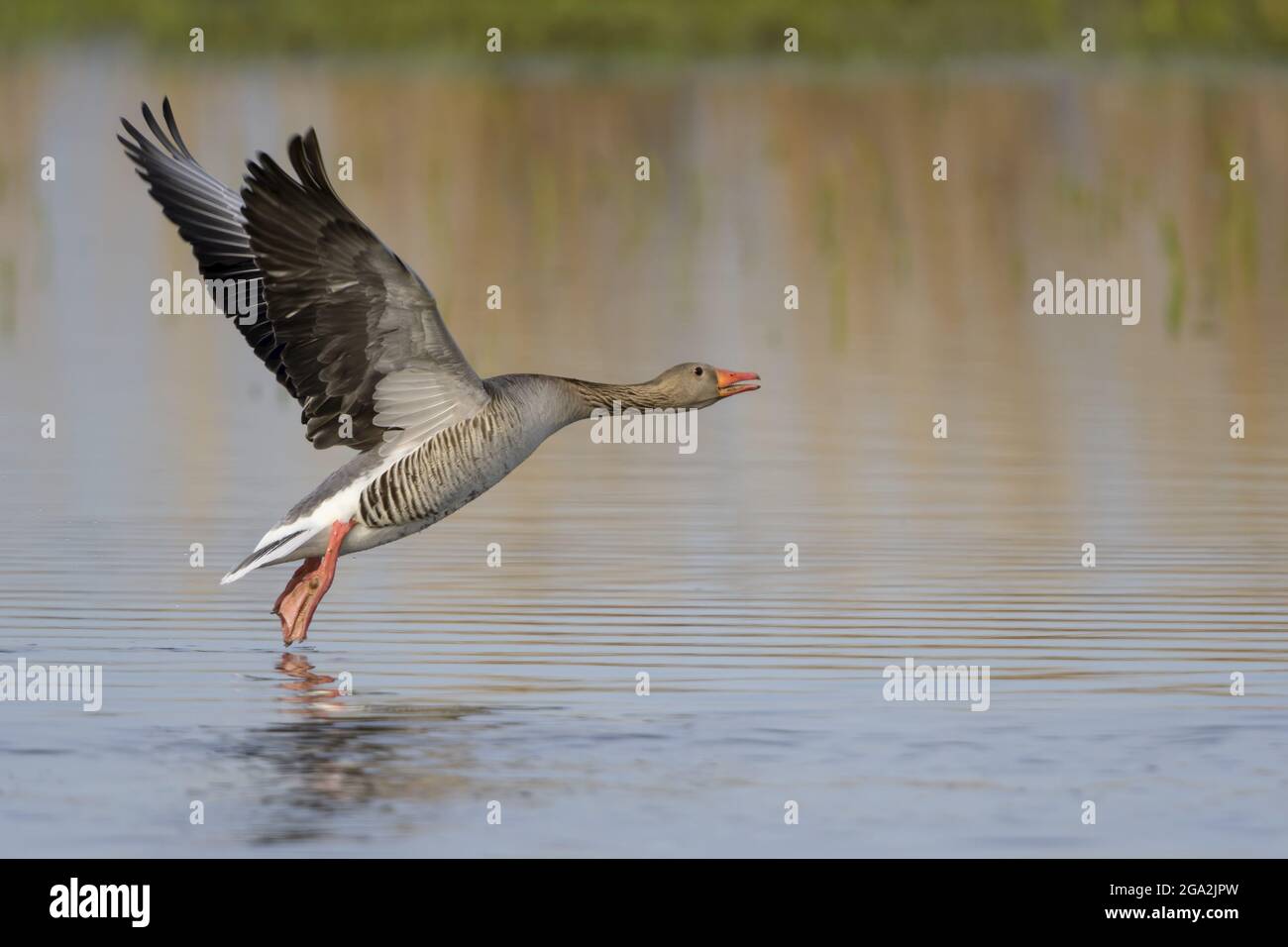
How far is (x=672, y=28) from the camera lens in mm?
62219

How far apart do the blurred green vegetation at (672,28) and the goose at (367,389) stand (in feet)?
152

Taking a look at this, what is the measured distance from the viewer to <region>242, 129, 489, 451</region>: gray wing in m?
13.5

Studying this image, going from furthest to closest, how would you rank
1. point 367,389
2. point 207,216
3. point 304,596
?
point 207,216
point 367,389
point 304,596

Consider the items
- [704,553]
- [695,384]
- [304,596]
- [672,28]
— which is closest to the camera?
[304,596]

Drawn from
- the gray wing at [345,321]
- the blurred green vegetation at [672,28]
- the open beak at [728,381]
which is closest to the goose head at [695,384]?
the open beak at [728,381]

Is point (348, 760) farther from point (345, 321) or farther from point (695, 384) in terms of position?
point (695, 384)

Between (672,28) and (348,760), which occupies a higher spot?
(672,28)

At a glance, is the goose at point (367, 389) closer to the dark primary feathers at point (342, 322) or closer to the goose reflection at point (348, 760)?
the dark primary feathers at point (342, 322)

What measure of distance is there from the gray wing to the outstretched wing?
3.51 feet

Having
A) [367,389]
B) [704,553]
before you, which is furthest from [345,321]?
[704,553]

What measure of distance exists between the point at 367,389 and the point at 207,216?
2.14 meters

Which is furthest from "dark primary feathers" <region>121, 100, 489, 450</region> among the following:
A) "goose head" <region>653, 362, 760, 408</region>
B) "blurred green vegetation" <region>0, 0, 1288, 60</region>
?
"blurred green vegetation" <region>0, 0, 1288, 60</region>

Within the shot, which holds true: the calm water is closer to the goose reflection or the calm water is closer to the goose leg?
the goose reflection

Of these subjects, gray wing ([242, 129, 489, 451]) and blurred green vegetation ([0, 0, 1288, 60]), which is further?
blurred green vegetation ([0, 0, 1288, 60])
